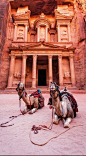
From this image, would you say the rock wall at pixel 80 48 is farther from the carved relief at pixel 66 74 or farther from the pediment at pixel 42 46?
the pediment at pixel 42 46

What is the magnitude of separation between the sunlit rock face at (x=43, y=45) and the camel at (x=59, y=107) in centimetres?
1114

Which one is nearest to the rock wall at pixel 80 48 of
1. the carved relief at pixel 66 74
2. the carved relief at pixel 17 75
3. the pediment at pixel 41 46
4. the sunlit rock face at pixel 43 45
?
the sunlit rock face at pixel 43 45

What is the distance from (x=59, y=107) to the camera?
2361 mm

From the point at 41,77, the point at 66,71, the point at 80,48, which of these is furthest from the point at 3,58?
the point at 80,48

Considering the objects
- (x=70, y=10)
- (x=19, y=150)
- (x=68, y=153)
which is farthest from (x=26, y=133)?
(x=70, y=10)

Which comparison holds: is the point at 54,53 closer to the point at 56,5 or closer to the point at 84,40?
the point at 84,40

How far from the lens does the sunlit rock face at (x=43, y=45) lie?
1495 cm

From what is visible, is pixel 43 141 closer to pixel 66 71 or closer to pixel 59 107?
pixel 59 107

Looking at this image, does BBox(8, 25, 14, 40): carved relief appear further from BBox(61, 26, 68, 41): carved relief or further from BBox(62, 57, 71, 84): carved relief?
BBox(62, 57, 71, 84): carved relief

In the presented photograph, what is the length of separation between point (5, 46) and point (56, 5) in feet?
53.3

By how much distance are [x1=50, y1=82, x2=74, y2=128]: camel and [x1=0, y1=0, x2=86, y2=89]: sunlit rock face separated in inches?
438

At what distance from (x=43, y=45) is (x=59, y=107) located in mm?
14321

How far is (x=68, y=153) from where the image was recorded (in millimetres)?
1401

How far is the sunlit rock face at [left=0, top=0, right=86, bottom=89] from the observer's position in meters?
14.9
